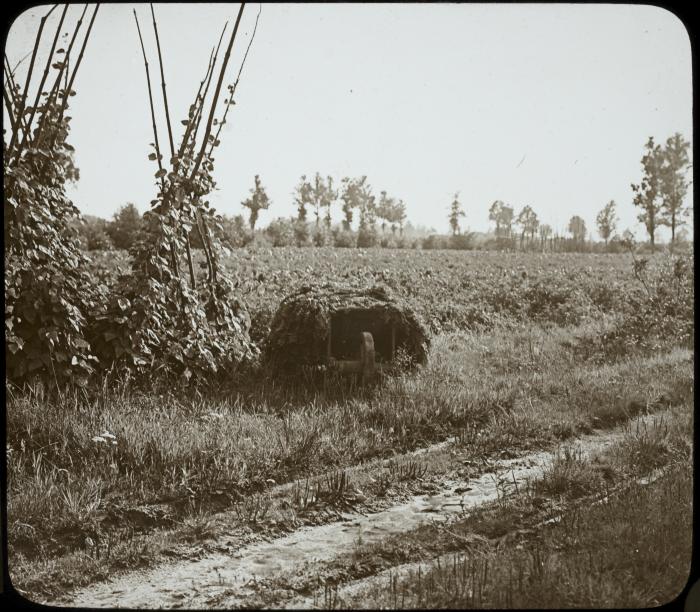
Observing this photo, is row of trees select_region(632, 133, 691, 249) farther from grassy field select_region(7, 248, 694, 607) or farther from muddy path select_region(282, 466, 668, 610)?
muddy path select_region(282, 466, 668, 610)

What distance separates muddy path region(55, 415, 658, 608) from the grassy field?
133 mm

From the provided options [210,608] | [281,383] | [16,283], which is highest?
[16,283]

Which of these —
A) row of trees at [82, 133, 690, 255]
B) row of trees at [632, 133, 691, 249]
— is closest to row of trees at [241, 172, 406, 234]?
row of trees at [82, 133, 690, 255]

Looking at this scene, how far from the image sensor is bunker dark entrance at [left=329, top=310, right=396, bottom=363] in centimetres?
625

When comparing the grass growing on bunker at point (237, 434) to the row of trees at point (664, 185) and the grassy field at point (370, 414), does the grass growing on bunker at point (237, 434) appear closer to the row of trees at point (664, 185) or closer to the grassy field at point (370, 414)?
the grassy field at point (370, 414)

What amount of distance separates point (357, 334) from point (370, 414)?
1.31 meters

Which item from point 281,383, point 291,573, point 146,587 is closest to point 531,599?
point 291,573

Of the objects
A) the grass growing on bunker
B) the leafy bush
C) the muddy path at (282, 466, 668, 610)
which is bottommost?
the muddy path at (282, 466, 668, 610)

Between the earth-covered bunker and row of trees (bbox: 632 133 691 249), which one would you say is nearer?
row of trees (bbox: 632 133 691 249)

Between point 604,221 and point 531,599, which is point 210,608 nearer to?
point 531,599

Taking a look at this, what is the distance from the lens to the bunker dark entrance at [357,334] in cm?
625

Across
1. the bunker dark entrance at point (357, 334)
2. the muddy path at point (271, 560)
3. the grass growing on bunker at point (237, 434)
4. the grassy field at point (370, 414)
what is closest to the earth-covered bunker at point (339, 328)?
the bunker dark entrance at point (357, 334)

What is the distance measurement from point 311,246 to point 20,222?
Result: 8.49ft

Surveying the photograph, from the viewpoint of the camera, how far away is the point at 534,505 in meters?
3.94
